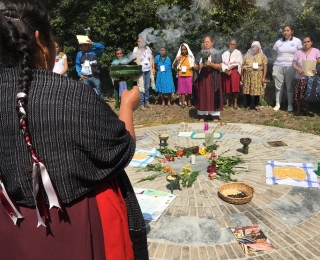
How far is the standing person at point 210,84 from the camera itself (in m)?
7.10

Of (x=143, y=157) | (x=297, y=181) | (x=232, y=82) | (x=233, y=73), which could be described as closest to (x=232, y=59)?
(x=233, y=73)

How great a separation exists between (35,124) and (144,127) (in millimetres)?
5959

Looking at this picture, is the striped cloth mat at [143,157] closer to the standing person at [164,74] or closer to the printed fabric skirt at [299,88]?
the printed fabric skirt at [299,88]

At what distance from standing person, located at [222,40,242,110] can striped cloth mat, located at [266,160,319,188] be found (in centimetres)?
420

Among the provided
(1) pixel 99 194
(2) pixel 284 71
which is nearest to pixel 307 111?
(2) pixel 284 71

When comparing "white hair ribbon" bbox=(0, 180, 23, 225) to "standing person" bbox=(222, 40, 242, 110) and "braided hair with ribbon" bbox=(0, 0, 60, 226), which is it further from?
"standing person" bbox=(222, 40, 242, 110)

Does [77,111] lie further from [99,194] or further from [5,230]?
[5,230]

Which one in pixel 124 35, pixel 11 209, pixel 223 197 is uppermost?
pixel 124 35

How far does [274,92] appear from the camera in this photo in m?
9.05

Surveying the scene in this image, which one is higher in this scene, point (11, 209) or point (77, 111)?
point (77, 111)

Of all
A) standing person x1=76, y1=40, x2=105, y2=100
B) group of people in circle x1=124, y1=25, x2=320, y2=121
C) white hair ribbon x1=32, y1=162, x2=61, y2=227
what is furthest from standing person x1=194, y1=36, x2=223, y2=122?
white hair ribbon x1=32, y1=162, x2=61, y2=227

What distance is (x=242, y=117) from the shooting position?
7.86m

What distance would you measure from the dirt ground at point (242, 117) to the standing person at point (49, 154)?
5875 millimetres

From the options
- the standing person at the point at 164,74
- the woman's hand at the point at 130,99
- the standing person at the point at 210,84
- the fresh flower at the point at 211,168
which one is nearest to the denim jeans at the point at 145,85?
the standing person at the point at 164,74
